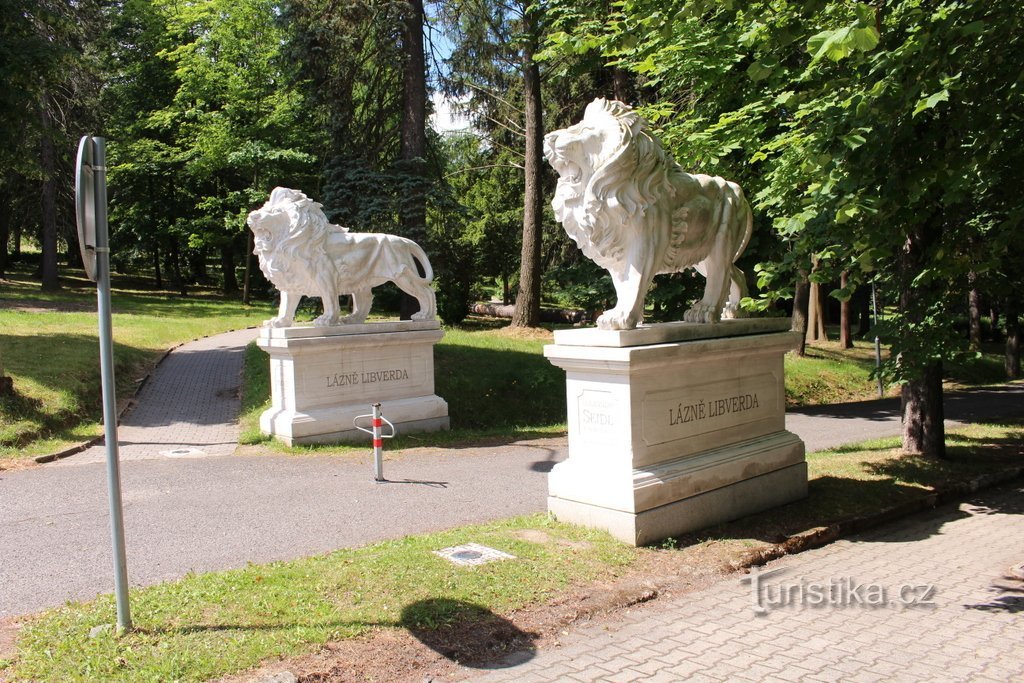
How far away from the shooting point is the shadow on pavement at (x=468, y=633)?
4.37m

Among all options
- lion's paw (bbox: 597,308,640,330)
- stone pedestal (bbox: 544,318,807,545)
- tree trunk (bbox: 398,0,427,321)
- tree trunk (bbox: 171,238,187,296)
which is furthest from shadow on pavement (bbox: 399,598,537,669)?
tree trunk (bbox: 171,238,187,296)

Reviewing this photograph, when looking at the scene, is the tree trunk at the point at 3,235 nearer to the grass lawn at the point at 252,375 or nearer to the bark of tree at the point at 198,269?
the bark of tree at the point at 198,269

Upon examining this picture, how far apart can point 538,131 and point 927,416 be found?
13.5 metres

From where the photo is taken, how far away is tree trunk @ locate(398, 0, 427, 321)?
20.0 m

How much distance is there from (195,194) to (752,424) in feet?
110

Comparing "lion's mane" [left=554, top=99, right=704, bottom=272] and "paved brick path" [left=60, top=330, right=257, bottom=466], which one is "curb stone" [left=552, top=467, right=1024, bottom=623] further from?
"paved brick path" [left=60, top=330, right=257, bottom=466]

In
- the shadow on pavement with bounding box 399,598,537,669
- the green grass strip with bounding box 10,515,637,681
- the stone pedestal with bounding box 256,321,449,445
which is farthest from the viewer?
the stone pedestal with bounding box 256,321,449,445

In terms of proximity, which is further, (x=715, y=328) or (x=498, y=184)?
(x=498, y=184)

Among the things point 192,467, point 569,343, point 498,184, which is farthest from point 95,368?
point 498,184

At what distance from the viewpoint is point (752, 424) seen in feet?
24.7

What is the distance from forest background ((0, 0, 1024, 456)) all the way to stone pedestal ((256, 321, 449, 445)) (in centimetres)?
514

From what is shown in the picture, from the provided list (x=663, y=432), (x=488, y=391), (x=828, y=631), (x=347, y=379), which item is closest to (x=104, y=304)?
(x=663, y=432)

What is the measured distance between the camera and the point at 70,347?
Result: 15.9 metres

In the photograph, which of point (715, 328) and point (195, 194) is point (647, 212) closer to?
point (715, 328)
